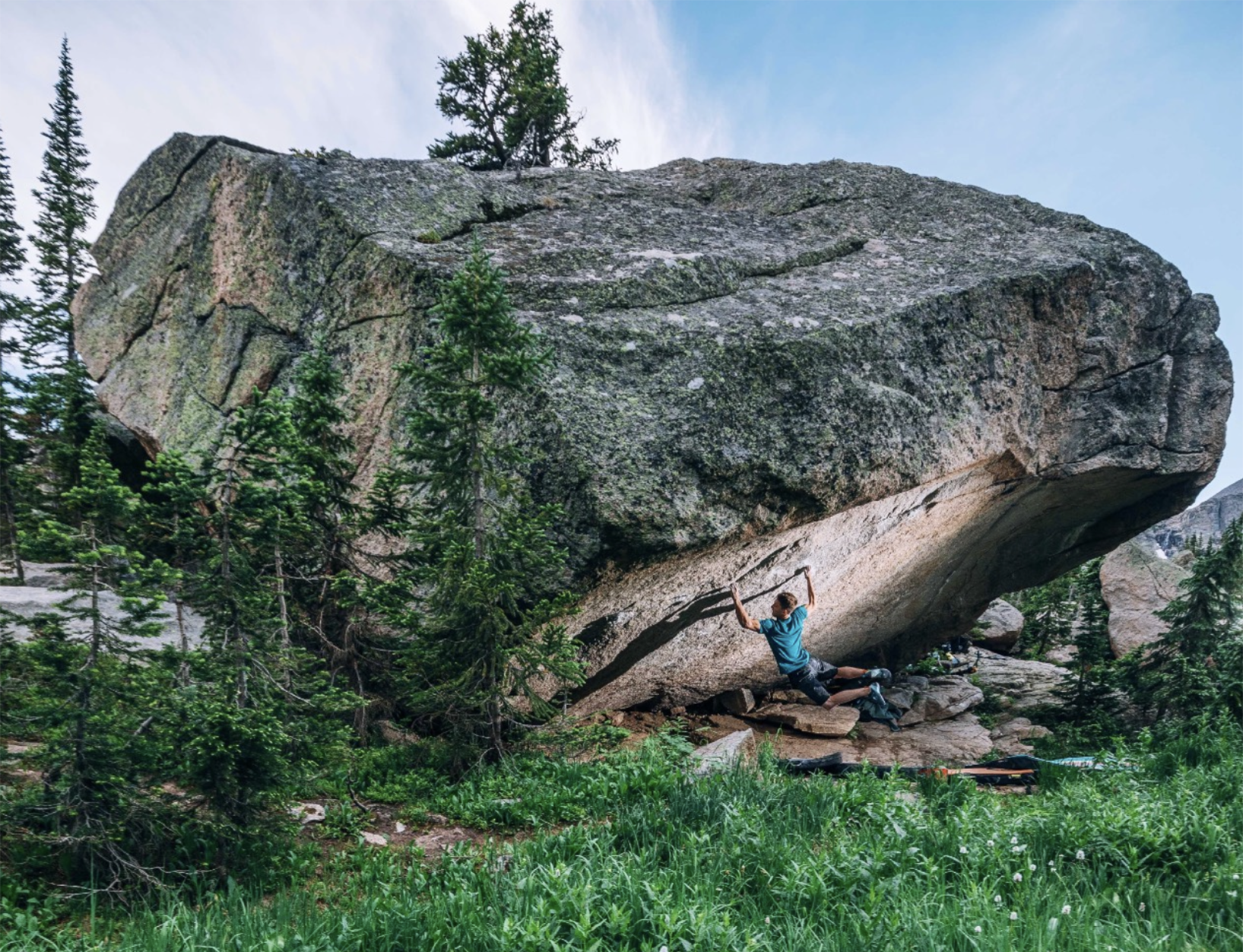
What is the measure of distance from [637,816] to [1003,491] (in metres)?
9.51

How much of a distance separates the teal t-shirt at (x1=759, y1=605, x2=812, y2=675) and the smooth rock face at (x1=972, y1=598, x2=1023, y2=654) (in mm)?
12842

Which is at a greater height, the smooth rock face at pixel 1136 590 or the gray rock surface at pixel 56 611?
the gray rock surface at pixel 56 611

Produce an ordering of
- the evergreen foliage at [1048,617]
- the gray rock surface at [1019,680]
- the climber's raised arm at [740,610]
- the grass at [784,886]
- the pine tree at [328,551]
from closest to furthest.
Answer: the grass at [784,886] → the pine tree at [328,551] → the climber's raised arm at [740,610] → the gray rock surface at [1019,680] → the evergreen foliage at [1048,617]

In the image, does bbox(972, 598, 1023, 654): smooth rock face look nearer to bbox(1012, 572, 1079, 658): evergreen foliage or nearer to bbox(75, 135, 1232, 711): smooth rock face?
bbox(1012, 572, 1079, 658): evergreen foliage

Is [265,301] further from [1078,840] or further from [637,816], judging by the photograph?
[1078,840]

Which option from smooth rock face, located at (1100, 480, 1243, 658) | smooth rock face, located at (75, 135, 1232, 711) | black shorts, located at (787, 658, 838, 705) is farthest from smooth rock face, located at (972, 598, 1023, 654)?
black shorts, located at (787, 658, 838, 705)

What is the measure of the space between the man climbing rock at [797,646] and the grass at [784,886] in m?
4.58

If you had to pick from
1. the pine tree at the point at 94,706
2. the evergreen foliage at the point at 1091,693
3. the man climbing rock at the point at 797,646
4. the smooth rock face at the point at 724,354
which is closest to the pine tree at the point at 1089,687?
the evergreen foliage at the point at 1091,693

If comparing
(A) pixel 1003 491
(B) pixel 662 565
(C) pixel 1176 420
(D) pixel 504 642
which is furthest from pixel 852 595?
(D) pixel 504 642

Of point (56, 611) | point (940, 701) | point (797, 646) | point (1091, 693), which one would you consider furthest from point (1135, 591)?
point (56, 611)

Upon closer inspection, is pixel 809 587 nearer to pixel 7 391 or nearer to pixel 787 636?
pixel 787 636

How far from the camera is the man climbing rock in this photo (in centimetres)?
1058

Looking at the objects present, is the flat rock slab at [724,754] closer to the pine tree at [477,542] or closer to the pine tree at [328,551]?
the pine tree at [477,542]

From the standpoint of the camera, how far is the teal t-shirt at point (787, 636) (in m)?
10.7
